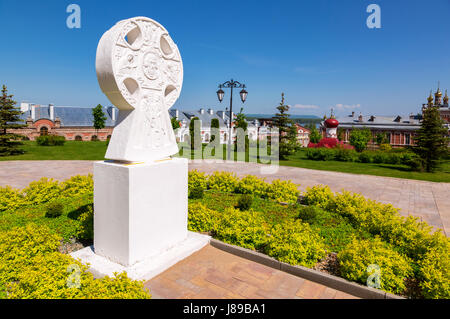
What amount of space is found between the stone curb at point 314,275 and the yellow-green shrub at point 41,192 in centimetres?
560

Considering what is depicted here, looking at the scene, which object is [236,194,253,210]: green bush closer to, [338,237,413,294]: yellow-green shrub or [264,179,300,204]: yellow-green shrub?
[264,179,300,204]: yellow-green shrub

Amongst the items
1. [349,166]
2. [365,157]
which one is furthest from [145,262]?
[365,157]

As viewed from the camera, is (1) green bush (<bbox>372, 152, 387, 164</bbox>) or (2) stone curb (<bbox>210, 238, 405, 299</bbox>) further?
(1) green bush (<bbox>372, 152, 387, 164</bbox>)

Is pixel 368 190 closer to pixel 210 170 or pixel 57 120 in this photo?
pixel 210 170

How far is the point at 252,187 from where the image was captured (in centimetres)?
909

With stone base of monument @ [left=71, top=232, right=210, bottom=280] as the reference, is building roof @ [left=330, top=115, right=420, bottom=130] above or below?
above

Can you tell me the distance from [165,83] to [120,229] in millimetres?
2470

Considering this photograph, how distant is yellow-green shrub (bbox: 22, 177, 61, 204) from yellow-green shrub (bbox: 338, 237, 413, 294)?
25.0 feet

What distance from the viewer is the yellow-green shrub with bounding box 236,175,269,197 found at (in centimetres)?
897

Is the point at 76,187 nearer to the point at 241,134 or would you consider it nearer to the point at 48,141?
the point at 241,134

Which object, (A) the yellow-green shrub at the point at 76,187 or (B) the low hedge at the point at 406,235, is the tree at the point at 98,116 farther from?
(B) the low hedge at the point at 406,235

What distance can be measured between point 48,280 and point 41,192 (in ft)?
18.8

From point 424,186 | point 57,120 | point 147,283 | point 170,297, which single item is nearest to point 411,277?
point 170,297

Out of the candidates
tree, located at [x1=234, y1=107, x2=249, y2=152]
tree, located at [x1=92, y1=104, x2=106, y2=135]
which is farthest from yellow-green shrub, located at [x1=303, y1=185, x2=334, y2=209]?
tree, located at [x1=92, y1=104, x2=106, y2=135]
